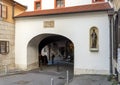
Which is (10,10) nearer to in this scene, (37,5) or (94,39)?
(37,5)

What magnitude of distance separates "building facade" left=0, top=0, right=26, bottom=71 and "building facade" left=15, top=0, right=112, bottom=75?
46cm

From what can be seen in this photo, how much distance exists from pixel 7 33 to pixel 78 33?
20.1ft

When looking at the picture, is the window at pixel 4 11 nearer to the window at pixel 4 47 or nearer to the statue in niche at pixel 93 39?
the window at pixel 4 47

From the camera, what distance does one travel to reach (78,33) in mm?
17484

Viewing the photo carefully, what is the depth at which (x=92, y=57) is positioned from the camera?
55.1 feet

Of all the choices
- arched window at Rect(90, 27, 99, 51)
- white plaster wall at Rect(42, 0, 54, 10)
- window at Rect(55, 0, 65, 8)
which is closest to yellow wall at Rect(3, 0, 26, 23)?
white plaster wall at Rect(42, 0, 54, 10)

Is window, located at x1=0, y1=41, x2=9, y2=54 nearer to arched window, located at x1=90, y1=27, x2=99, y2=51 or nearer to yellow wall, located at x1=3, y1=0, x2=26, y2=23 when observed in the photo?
yellow wall, located at x1=3, y1=0, x2=26, y2=23

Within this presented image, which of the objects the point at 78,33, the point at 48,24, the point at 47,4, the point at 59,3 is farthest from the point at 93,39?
the point at 47,4

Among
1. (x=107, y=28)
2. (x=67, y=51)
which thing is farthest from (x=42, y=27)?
(x=67, y=51)

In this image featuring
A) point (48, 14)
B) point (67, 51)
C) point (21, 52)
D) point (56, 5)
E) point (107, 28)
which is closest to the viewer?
point (107, 28)

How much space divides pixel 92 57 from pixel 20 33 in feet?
23.3

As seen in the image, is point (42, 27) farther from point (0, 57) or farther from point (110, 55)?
point (110, 55)

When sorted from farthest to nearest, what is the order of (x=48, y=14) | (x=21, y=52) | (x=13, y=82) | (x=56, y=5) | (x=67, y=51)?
1. (x=67, y=51)
2. (x=56, y=5)
3. (x=21, y=52)
4. (x=48, y=14)
5. (x=13, y=82)

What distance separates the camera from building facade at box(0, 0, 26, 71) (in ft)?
62.0
